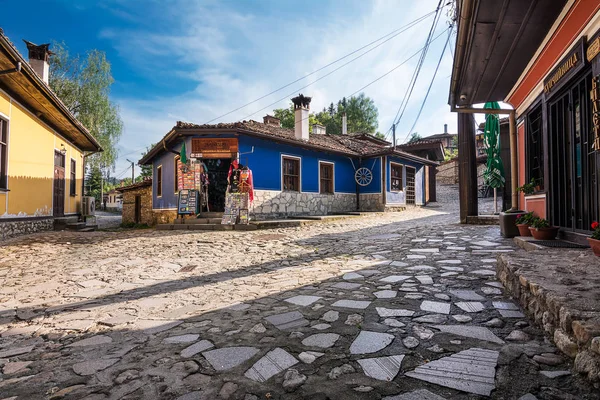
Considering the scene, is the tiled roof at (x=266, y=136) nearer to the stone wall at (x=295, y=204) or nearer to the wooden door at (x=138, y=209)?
the stone wall at (x=295, y=204)

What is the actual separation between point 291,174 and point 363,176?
4.59 metres

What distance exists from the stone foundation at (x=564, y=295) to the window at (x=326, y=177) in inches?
445

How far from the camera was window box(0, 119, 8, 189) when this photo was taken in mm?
7467

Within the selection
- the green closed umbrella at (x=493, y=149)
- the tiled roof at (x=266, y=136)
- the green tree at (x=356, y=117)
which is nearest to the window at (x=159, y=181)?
the tiled roof at (x=266, y=136)

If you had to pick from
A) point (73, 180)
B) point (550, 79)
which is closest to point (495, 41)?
point (550, 79)

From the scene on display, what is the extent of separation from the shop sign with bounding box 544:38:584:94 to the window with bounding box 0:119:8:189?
11297mm

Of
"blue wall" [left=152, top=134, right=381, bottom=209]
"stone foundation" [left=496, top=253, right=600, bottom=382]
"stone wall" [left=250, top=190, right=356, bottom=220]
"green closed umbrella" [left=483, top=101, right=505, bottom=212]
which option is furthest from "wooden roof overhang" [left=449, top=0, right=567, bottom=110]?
"stone wall" [left=250, top=190, right=356, bottom=220]

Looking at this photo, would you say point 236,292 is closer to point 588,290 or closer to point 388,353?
point 388,353

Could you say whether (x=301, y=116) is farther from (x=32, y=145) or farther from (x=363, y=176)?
(x=32, y=145)

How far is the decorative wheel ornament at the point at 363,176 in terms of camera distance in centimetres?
1566

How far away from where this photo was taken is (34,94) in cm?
788

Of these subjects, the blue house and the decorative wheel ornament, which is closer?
the blue house

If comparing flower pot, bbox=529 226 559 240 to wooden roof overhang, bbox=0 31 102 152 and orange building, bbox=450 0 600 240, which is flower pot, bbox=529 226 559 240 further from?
wooden roof overhang, bbox=0 31 102 152

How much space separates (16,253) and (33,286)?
293 centimetres
